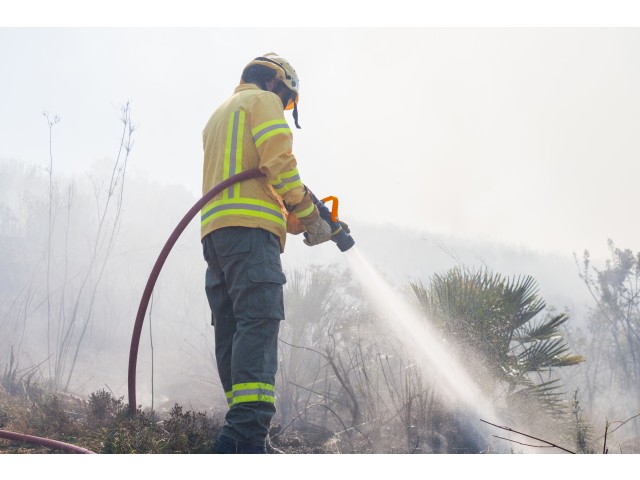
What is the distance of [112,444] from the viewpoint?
251 cm

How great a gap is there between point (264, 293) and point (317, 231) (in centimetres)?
62

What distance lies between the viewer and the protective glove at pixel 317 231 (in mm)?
3137

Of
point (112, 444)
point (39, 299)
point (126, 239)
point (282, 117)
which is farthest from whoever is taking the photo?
point (126, 239)

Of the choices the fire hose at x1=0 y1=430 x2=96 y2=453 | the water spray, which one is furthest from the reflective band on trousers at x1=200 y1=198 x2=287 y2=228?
the fire hose at x1=0 y1=430 x2=96 y2=453

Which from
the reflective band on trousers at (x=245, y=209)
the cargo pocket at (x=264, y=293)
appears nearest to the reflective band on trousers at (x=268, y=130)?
the reflective band on trousers at (x=245, y=209)

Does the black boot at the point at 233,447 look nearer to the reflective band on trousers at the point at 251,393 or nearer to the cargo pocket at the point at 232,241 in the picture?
the reflective band on trousers at the point at 251,393

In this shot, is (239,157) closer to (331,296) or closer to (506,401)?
(506,401)

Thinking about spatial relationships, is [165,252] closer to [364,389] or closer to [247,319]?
[247,319]

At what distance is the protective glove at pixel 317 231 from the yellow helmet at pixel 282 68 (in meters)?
0.81

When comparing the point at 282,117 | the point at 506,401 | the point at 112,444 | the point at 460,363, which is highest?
the point at 282,117

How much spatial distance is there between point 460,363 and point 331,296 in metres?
2.81

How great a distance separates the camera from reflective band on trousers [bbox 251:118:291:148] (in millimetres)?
2869

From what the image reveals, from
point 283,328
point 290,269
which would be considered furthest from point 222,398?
point 290,269

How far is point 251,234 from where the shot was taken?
2.80m
